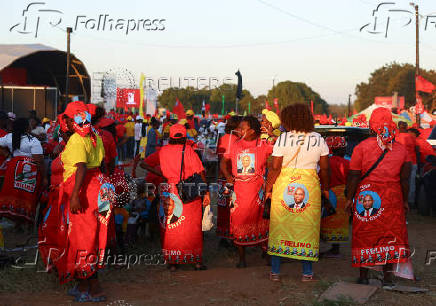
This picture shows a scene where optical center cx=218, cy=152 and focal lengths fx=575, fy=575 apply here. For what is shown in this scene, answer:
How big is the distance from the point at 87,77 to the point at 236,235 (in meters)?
25.2

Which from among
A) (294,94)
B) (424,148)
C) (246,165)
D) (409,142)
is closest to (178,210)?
(246,165)

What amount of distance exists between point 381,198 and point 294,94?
9231cm

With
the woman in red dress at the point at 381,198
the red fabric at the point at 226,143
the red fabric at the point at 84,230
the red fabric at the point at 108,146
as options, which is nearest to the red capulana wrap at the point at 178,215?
the red fabric at the point at 108,146

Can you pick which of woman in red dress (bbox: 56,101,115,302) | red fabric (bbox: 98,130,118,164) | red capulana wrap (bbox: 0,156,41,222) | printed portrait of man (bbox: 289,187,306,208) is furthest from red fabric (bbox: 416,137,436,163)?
woman in red dress (bbox: 56,101,115,302)

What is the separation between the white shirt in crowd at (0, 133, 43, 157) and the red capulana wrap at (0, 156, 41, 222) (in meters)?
0.11

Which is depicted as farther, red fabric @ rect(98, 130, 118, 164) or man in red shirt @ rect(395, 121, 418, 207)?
man in red shirt @ rect(395, 121, 418, 207)

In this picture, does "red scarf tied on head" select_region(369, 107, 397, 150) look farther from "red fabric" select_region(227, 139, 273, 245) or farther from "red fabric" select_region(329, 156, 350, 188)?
"red fabric" select_region(227, 139, 273, 245)

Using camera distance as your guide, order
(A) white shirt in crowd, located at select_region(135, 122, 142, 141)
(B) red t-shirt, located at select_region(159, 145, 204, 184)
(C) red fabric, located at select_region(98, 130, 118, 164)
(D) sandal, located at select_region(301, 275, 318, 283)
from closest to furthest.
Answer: (D) sandal, located at select_region(301, 275, 318, 283) → (C) red fabric, located at select_region(98, 130, 118, 164) → (B) red t-shirt, located at select_region(159, 145, 204, 184) → (A) white shirt in crowd, located at select_region(135, 122, 142, 141)

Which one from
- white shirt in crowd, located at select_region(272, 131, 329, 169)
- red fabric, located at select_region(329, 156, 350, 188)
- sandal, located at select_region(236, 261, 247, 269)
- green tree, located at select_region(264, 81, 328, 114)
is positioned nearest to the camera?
white shirt in crowd, located at select_region(272, 131, 329, 169)

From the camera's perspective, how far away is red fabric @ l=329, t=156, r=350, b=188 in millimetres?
7461

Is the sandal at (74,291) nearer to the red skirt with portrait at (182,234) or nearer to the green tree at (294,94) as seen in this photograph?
the red skirt with portrait at (182,234)

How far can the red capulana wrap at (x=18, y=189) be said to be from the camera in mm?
8516

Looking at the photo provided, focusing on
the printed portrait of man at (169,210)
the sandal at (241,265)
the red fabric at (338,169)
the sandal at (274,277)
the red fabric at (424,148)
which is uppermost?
the red fabric at (424,148)

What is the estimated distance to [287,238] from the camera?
6.26 m
